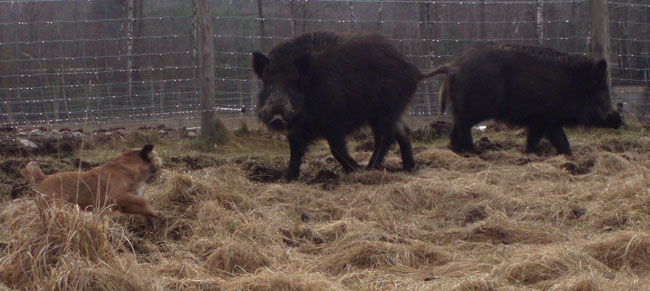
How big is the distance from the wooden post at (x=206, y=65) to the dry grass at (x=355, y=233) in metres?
2.27

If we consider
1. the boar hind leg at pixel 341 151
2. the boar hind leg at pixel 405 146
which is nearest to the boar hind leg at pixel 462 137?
the boar hind leg at pixel 405 146

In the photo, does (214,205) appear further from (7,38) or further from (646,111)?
(646,111)

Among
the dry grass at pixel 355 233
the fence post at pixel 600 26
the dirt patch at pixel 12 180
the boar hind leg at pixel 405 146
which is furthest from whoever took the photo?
the fence post at pixel 600 26

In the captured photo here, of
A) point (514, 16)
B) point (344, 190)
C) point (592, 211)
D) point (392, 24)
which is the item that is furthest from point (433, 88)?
point (592, 211)

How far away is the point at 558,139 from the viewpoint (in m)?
9.55

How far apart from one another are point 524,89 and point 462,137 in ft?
3.15

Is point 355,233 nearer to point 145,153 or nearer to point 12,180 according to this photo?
point 145,153

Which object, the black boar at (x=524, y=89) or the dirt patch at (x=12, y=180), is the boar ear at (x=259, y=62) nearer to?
the dirt patch at (x=12, y=180)

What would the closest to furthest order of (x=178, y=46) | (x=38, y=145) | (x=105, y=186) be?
(x=105, y=186) < (x=38, y=145) < (x=178, y=46)

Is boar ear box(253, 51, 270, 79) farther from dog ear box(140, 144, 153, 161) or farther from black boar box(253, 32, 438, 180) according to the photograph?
dog ear box(140, 144, 153, 161)

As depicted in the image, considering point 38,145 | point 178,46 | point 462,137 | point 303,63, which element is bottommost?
point 462,137

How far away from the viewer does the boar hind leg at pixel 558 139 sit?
950 centimetres

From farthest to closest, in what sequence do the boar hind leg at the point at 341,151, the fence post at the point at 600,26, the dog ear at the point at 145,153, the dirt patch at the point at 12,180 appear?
the fence post at the point at 600,26 → the boar hind leg at the point at 341,151 → the dirt patch at the point at 12,180 → the dog ear at the point at 145,153

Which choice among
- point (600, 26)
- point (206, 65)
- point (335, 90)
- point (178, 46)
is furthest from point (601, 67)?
point (178, 46)
